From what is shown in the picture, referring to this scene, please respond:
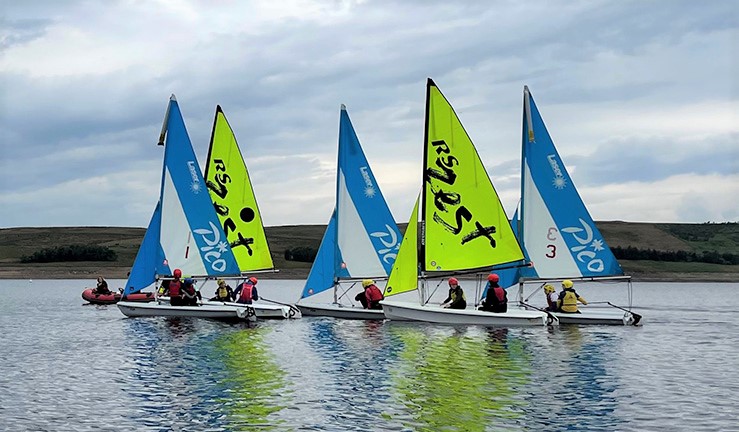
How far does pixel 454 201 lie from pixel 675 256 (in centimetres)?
10904

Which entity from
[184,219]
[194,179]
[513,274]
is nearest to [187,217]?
[184,219]

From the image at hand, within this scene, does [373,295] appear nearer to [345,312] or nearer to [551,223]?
[345,312]

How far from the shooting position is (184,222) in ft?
156

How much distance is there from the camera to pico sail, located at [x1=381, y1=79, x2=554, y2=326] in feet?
136

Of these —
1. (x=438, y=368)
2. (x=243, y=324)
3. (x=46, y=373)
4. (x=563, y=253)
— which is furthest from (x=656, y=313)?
(x=46, y=373)

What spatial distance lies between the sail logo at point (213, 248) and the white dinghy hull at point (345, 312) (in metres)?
4.40

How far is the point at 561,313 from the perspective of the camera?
41.2 meters

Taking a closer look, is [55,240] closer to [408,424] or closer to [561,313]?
[561,313]

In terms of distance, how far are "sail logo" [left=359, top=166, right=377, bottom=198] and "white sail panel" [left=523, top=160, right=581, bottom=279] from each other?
8247mm

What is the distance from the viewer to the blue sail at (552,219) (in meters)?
42.9

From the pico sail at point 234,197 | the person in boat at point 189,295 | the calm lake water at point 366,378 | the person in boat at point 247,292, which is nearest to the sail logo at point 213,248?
the person in boat at point 247,292

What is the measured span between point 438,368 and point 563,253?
15.7 meters

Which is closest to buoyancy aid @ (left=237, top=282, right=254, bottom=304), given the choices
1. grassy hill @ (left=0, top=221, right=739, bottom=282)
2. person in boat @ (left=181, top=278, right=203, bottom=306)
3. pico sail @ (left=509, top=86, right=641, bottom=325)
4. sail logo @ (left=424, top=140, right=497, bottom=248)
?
person in boat @ (left=181, top=278, right=203, bottom=306)

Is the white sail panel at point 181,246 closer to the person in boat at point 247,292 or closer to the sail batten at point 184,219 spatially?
the sail batten at point 184,219
